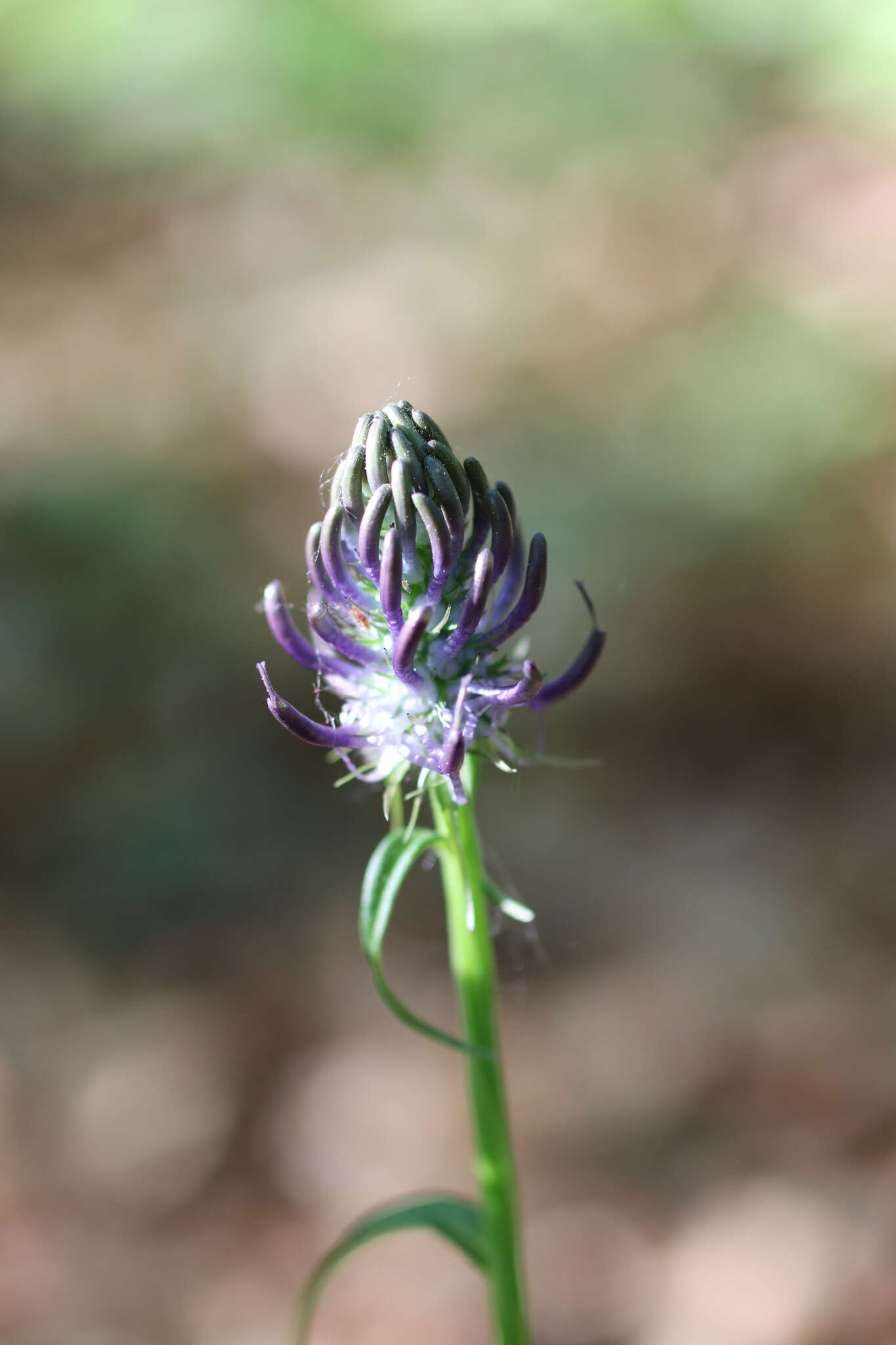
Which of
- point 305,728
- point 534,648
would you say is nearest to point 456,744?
point 305,728

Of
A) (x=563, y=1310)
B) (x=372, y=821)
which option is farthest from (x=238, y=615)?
(x=563, y=1310)

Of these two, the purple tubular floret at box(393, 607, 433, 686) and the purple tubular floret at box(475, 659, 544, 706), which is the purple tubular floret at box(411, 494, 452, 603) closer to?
the purple tubular floret at box(393, 607, 433, 686)

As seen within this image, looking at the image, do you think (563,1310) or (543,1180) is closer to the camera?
(563,1310)

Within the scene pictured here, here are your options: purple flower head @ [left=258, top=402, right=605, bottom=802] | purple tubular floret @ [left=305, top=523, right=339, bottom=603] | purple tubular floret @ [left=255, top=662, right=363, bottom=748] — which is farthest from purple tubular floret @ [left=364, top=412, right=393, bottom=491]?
purple tubular floret @ [left=255, top=662, right=363, bottom=748]

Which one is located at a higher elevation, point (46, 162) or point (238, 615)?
point (46, 162)

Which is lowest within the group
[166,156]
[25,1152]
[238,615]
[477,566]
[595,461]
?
[25,1152]

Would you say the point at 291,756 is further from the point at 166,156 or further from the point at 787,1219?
the point at 166,156
